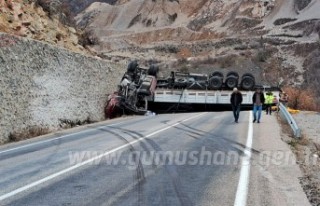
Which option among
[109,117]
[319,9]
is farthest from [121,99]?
[319,9]

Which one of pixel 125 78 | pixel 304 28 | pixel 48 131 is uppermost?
pixel 304 28

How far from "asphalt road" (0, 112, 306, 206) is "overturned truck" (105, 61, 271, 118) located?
1645 centimetres

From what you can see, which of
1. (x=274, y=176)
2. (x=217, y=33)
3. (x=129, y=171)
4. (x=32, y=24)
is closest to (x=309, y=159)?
(x=274, y=176)

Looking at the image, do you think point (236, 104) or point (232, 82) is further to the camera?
point (232, 82)

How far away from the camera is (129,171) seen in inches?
382

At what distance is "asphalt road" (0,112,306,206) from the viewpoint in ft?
24.8

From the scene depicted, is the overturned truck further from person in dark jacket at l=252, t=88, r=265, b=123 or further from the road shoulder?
the road shoulder

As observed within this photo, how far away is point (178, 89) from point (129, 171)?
23948mm

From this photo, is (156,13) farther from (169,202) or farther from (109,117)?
(169,202)

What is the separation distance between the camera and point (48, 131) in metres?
20.6

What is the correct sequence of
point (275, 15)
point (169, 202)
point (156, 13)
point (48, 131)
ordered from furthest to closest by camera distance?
point (156, 13) < point (275, 15) < point (48, 131) < point (169, 202)

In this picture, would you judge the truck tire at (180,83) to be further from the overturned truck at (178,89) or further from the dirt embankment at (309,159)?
the dirt embankment at (309,159)

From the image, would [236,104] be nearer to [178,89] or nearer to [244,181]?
[178,89]

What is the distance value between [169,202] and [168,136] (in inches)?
352
